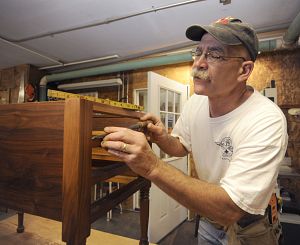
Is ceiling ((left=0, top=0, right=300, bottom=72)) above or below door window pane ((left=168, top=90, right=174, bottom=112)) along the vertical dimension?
above

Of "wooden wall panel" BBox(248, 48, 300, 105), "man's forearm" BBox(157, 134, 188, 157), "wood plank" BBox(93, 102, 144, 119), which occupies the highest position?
"wooden wall panel" BBox(248, 48, 300, 105)

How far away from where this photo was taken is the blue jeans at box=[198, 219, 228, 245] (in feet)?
3.32

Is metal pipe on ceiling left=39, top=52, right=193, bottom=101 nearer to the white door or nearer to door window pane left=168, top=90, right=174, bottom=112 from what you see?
the white door

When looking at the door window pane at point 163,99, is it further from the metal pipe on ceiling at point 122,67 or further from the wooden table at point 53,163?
the wooden table at point 53,163

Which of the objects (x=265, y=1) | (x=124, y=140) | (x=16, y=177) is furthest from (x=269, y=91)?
(x=16, y=177)

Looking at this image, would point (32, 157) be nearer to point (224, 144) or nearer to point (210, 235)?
point (224, 144)

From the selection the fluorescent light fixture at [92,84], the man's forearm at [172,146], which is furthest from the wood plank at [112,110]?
the fluorescent light fixture at [92,84]

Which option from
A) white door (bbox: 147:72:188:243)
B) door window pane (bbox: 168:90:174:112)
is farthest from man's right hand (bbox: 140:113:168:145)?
door window pane (bbox: 168:90:174:112)

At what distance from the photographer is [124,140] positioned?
53cm

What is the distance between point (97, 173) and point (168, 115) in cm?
213

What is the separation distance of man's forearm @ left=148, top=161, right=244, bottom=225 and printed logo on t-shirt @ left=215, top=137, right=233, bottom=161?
0.88 ft

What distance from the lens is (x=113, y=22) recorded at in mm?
2201

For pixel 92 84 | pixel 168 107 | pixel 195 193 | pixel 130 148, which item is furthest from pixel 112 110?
pixel 92 84

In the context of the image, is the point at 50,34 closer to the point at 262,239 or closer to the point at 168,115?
the point at 168,115
